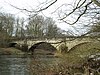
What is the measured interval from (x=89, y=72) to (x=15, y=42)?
1955 inches

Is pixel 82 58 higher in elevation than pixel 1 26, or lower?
lower

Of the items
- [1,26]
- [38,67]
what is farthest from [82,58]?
[1,26]

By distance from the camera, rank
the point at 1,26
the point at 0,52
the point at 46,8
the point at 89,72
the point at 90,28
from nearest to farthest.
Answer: the point at 46,8 < the point at 90,28 < the point at 89,72 < the point at 0,52 < the point at 1,26

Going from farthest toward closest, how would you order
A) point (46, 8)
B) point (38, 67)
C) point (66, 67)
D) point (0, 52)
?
point (0, 52) → point (38, 67) → point (66, 67) → point (46, 8)

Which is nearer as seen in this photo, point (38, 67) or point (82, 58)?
point (82, 58)

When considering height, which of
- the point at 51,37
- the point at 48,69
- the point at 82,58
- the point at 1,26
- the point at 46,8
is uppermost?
the point at 1,26

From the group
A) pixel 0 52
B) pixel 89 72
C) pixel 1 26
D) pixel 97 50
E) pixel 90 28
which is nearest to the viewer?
pixel 90 28

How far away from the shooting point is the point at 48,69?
38.9ft

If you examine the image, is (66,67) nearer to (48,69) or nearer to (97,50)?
(48,69)

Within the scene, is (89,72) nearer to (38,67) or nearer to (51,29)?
(51,29)

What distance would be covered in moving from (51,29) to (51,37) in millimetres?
694

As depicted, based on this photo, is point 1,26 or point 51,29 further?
point 1,26

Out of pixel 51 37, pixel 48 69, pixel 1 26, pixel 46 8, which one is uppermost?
pixel 1 26

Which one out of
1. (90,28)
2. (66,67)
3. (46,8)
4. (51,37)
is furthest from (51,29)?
(66,67)
